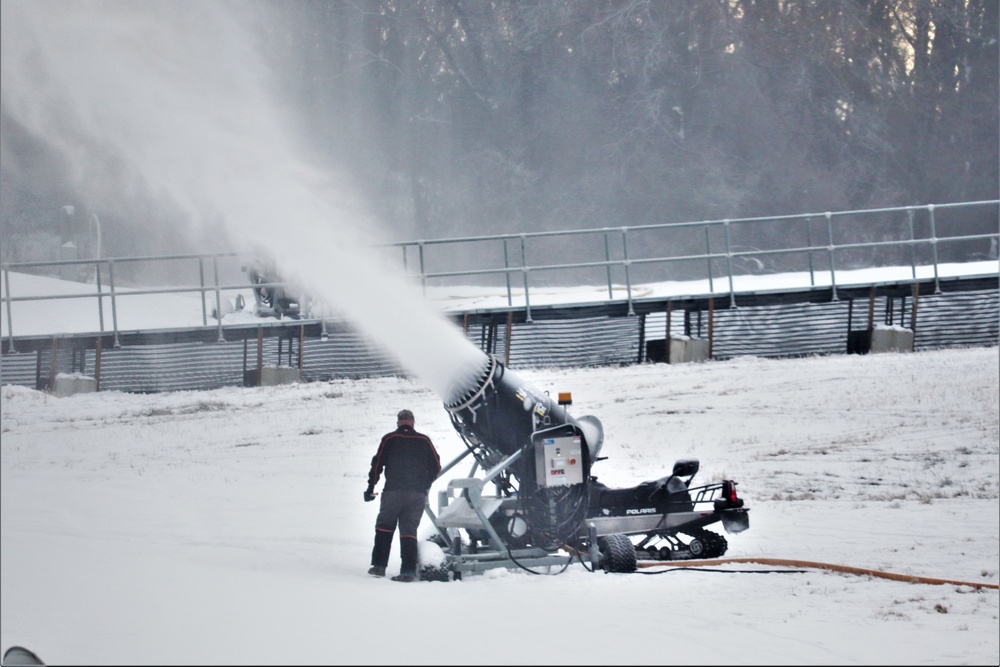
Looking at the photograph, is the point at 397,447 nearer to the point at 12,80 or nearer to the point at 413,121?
the point at 12,80

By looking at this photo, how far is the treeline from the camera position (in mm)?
16266

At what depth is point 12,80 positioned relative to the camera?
10602 mm

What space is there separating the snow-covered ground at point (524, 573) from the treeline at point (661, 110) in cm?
517

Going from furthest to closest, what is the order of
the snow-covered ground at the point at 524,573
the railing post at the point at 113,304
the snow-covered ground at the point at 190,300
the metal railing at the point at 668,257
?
the metal railing at the point at 668,257
the railing post at the point at 113,304
the snow-covered ground at the point at 190,300
the snow-covered ground at the point at 524,573

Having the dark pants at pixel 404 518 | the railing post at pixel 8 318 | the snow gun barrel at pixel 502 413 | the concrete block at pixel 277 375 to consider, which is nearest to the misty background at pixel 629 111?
the concrete block at pixel 277 375

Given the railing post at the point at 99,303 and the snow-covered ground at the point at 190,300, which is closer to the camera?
the snow-covered ground at the point at 190,300

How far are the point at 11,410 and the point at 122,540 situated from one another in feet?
8.75

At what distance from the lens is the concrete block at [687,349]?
42.7 feet

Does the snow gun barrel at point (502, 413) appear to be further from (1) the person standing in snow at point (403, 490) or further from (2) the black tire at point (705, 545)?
(2) the black tire at point (705, 545)

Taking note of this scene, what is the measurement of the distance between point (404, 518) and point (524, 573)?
2.84 ft

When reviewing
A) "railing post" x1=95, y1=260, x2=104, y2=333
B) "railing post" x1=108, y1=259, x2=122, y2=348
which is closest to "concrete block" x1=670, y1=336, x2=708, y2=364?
"railing post" x1=108, y1=259, x2=122, y2=348

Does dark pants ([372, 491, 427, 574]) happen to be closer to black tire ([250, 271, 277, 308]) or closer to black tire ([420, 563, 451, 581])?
black tire ([420, 563, 451, 581])

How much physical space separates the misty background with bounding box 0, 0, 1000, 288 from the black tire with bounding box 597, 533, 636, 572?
7629 millimetres

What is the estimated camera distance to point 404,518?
672 centimetres
